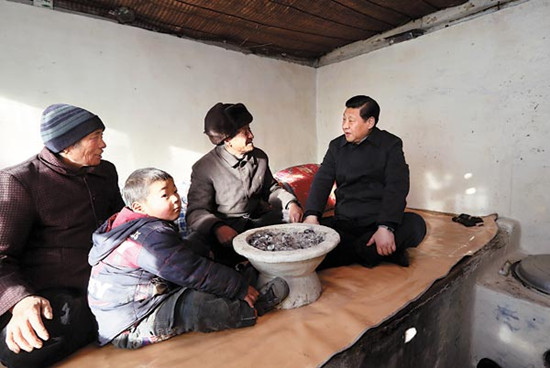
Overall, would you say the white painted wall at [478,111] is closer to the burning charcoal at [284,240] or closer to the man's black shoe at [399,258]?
the man's black shoe at [399,258]

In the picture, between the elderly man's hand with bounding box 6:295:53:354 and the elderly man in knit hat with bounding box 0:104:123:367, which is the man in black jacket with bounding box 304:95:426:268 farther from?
the elderly man's hand with bounding box 6:295:53:354

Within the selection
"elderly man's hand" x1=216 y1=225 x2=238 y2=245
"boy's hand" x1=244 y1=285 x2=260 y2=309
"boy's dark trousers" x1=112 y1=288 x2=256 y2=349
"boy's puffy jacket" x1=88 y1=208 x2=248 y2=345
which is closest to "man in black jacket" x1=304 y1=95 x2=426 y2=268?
"elderly man's hand" x1=216 y1=225 x2=238 y2=245

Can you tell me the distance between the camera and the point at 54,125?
1.36m

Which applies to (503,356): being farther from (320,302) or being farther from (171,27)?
(171,27)

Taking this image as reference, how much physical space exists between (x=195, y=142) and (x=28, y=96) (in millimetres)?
1373

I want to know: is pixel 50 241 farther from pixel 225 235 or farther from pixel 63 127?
pixel 225 235

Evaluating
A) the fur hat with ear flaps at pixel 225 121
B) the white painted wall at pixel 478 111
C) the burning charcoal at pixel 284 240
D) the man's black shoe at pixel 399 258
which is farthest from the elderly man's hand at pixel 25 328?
the white painted wall at pixel 478 111

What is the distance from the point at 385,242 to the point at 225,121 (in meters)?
1.32

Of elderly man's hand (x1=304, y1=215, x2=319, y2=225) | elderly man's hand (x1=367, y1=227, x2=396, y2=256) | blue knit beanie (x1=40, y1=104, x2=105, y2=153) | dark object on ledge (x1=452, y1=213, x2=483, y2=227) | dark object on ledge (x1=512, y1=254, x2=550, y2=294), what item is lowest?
dark object on ledge (x1=512, y1=254, x2=550, y2=294)

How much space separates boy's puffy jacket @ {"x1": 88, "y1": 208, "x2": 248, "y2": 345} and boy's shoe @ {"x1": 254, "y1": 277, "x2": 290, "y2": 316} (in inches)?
11.1

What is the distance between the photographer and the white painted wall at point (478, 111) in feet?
8.21

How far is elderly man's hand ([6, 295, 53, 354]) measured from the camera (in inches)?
42.4

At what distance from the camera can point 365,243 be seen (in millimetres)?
2004

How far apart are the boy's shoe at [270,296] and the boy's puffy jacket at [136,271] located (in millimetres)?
283
